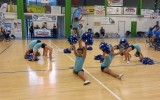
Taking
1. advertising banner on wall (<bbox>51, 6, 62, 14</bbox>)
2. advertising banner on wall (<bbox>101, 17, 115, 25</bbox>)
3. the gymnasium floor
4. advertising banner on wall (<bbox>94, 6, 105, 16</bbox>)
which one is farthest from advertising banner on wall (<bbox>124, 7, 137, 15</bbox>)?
the gymnasium floor

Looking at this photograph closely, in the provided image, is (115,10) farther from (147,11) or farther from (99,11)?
(147,11)

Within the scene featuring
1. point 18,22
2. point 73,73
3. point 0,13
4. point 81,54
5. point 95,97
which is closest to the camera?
point 95,97

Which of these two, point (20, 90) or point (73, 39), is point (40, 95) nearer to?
point (20, 90)

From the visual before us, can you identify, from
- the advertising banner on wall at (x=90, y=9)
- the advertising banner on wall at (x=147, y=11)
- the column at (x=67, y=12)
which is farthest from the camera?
the advertising banner on wall at (x=147, y=11)

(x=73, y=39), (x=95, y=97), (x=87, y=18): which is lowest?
(x=95, y=97)

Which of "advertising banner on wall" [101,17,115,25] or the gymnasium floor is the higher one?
"advertising banner on wall" [101,17,115,25]

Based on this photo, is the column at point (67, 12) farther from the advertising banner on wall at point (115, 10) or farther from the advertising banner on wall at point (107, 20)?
the advertising banner on wall at point (115, 10)

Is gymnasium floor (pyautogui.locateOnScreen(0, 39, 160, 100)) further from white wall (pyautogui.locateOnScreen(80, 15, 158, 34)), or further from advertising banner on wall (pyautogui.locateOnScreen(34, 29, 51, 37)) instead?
white wall (pyautogui.locateOnScreen(80, 15, 158, 34))

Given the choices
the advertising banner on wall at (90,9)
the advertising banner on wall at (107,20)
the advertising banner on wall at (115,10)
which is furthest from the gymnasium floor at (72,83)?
the advertising banner on wall at (115,10)

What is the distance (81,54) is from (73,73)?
0.88 metres

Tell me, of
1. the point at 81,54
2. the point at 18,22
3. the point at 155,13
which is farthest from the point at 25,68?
the point at 155,13

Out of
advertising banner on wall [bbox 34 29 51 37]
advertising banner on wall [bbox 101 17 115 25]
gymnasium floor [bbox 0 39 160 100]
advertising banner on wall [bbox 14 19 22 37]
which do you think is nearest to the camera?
gymnasium floor [bbox 0 39 160 100]

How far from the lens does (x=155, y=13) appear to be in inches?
1078

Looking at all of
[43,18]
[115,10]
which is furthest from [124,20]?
[43,18]
